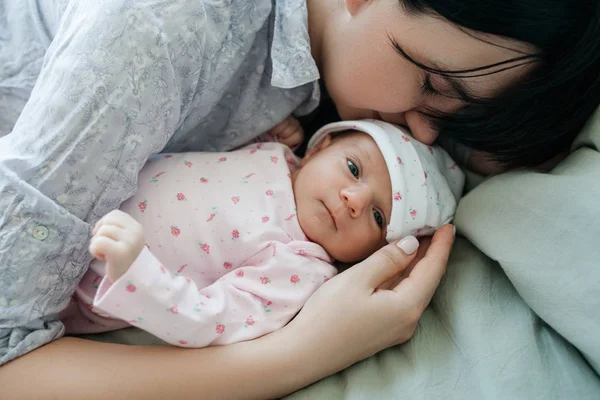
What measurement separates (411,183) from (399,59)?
10.3 inches

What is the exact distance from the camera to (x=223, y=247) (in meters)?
1.05

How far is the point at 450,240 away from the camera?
3.59 ft

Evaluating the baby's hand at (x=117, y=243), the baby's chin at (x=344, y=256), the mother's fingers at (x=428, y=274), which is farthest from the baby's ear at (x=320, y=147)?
the baby's hand at (x=117, y=243)

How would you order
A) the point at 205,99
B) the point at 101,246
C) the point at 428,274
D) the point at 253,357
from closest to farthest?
1. the point at 101,246
2. the point at 253,357
3. the point at 428,274
4. the point at 205,99

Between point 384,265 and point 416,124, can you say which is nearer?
point 384,265

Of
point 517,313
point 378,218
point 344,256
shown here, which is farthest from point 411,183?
point 517,313

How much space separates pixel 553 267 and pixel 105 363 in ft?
2.59

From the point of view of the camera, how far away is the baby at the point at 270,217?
3.26 ft

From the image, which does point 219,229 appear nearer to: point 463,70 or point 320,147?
point 320,147

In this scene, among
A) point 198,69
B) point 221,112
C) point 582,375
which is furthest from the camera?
point 221,112

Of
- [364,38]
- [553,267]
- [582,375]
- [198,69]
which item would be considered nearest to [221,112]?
[198,69]

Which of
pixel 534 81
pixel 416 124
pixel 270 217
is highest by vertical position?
pixel 534 81

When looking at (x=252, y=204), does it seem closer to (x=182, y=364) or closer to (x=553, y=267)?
(x=182, y=364)

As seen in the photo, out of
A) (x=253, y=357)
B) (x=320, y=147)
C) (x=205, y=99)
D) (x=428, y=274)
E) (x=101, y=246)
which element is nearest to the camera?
(x=101, y=246)
